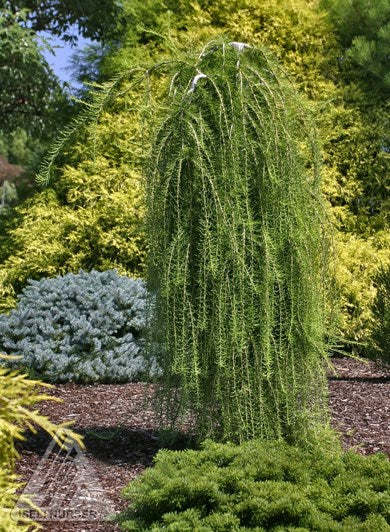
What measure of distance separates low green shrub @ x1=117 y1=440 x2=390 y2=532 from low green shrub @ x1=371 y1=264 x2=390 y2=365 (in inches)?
141

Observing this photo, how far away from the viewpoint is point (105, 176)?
8859 mm

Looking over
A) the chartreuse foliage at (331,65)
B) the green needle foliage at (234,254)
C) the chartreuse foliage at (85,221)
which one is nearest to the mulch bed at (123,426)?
the green needle foliage at (234,254)

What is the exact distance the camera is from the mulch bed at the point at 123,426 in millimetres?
4391

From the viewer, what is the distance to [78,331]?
6746 mm

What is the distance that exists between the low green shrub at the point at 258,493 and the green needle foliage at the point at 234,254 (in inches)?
25.8

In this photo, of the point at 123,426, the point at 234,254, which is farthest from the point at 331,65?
the point at 234,254

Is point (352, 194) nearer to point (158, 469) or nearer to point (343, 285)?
point (343, 285)

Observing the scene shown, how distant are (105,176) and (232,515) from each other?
19.8ft

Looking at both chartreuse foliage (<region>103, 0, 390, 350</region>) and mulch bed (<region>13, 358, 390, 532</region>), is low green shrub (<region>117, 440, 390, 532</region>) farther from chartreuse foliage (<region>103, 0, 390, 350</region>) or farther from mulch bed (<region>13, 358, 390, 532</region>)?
chartreuse foliage (<region>103, 0, 390, 350</region>)

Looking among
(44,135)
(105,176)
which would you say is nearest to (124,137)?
(105,176)

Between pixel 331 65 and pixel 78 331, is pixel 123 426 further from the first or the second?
pixel 331 65

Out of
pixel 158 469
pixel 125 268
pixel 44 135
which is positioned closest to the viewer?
pixel 158 469

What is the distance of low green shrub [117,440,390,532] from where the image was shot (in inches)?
128

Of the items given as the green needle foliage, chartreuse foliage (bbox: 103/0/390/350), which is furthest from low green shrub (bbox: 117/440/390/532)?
chartreuse foliage (bbox: 103/0/390/350)
